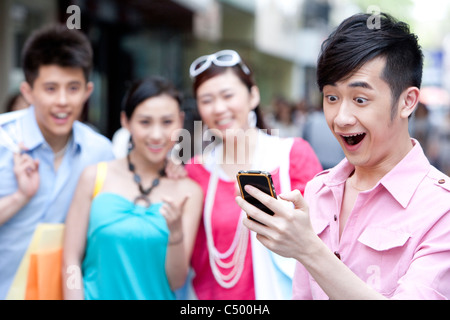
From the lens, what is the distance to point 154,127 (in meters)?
2.76

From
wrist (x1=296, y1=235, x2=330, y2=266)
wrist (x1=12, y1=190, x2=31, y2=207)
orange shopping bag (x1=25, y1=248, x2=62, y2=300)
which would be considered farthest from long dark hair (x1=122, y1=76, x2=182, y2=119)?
wrist (x1=296, y1=235, x2=330, y2=266)

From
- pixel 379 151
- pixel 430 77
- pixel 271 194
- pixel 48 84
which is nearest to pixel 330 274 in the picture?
pixel 271 194

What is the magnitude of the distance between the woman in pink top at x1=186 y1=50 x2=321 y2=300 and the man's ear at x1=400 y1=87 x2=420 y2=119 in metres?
1.00

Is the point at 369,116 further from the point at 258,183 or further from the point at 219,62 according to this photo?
the point at 219,62

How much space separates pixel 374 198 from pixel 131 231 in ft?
4.37

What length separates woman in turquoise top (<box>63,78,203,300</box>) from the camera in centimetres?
252

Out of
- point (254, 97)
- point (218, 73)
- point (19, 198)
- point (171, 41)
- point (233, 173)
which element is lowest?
point (19, 198)

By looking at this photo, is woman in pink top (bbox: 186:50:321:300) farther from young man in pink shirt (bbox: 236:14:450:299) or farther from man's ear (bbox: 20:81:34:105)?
man's ear (bbox: 20:81:34:105)

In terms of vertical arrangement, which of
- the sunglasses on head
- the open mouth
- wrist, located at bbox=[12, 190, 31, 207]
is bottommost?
A: wrist, located at bbox=[12, 190, 31, 207]

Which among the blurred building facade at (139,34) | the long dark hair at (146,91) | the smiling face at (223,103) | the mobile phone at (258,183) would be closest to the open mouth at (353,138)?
the mobile phone at (258,183)

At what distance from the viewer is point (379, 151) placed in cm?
161

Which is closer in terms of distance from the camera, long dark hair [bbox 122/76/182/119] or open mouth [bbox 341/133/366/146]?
open mouth [bbox 341/133/366/146]

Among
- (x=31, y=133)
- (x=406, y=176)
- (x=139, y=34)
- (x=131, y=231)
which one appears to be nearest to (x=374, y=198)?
Answer: (x=406, y=176)

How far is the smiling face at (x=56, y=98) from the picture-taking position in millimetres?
2734
